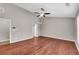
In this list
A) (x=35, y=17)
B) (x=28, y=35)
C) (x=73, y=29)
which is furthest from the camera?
(x=28, y=35)

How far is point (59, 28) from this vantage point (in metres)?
Answer: 2.26

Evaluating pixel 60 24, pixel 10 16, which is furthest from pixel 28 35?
pixel 60 24

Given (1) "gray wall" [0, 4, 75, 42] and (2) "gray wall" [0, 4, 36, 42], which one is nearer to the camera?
(1) "gray wall" [0, 4, 75, 42]

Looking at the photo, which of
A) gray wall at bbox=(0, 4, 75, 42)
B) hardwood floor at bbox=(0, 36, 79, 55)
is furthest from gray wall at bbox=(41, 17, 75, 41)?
hardwood floor at bbox=(0, 36, 79, 55)

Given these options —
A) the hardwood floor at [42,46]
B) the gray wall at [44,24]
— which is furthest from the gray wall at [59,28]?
the hardwood floor at [42,46]

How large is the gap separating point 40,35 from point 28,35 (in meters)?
0.39

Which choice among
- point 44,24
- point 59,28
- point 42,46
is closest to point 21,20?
point 44,24

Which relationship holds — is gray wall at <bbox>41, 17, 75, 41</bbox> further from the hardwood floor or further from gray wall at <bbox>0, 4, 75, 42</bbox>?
the hardwood floor

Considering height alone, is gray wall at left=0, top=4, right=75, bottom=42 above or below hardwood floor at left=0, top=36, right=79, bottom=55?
above

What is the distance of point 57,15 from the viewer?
213cm

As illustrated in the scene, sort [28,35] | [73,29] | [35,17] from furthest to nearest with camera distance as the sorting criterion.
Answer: [28,35] → [35,17] → [73,29]

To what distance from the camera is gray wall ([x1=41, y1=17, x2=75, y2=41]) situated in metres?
2.10

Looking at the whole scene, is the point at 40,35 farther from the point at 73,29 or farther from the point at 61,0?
the point at 61,0
